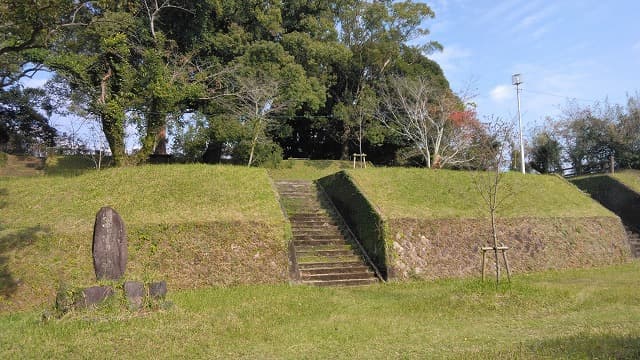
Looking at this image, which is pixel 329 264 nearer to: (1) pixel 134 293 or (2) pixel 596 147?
(1) pixel 134 293

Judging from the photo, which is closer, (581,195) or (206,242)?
(206,242)

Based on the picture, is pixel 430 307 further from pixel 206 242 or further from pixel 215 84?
pixel 215 84

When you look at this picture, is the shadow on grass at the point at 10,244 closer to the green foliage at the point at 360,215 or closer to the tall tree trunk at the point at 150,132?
the tall tree trunk at the point at 150,132

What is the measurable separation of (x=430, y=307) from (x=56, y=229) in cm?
861

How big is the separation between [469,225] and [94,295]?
1021cm

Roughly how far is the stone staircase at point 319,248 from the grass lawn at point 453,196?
1468 mm

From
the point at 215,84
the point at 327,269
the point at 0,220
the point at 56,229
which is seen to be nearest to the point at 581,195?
the point at 327,269

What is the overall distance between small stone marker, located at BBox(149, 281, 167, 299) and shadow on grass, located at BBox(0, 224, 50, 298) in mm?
3756

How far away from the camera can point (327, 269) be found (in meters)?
11.6

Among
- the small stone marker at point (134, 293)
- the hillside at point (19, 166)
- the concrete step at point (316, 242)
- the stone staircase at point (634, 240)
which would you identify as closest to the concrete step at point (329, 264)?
the concrete step at point (316, 242)

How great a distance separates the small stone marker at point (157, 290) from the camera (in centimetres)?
756

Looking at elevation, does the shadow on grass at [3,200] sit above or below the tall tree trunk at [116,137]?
below

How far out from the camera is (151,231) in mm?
10875

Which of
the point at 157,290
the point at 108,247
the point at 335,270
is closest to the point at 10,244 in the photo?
the point at 108,247
